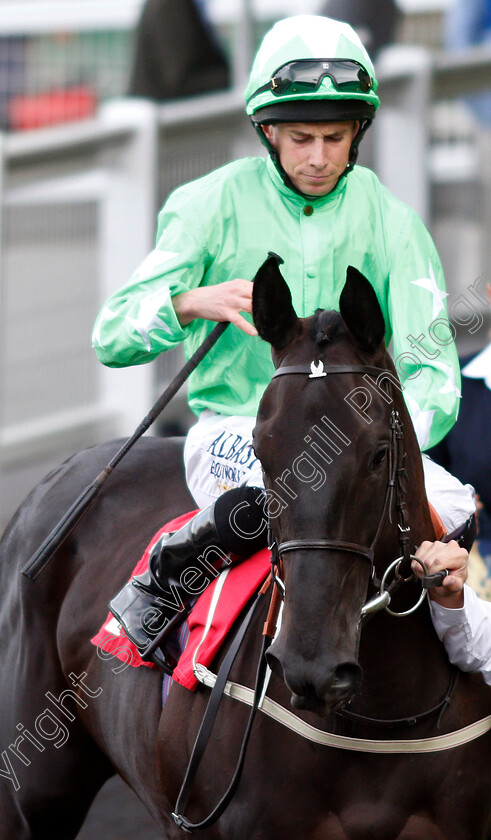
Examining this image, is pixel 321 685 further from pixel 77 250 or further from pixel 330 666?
pixel 77 250

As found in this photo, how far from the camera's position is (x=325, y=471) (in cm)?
244

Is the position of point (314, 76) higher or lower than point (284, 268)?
higher

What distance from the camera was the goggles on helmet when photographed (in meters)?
3.05

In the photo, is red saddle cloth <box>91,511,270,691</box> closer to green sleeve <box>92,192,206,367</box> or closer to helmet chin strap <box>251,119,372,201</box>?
green sleeve <box>92,192,206,367</box>

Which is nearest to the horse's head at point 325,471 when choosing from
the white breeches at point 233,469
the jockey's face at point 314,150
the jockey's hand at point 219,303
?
the jockey's hand at point 219,303

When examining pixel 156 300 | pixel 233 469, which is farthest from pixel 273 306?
pixel 233 469

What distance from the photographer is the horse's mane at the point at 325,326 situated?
2.58 meters

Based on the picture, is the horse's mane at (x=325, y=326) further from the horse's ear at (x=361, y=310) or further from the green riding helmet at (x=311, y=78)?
the green riding helmet at (x=311, y=78)

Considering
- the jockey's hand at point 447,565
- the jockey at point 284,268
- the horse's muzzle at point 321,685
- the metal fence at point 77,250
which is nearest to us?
the horse's muzzle at point 321,685

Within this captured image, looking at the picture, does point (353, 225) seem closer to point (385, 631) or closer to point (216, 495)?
point (216, 495)

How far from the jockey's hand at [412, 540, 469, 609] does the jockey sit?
276 millimetres

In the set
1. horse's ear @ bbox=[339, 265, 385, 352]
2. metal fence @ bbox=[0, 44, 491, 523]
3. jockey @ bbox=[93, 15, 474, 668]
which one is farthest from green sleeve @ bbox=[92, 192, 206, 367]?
metal fence @ bbox=[0, 44, 491, 523]

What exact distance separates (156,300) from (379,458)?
86 centimetres

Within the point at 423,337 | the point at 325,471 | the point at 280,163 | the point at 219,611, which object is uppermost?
the point at 280,163
